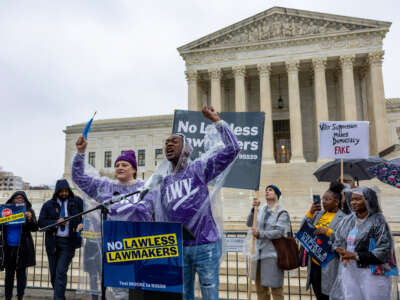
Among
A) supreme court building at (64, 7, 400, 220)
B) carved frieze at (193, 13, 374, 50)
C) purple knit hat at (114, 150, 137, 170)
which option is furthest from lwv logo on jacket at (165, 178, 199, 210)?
carved frieze at (193, 13, 374, 50)

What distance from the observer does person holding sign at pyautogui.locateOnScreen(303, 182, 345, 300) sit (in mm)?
4602

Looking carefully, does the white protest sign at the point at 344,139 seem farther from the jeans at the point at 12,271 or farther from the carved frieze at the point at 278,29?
the carved frieze at the point at 278,29

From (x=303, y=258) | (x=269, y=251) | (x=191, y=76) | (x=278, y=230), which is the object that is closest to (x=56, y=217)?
(x=269, y=251)

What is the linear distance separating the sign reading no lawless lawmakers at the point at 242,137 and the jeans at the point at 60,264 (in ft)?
8.73

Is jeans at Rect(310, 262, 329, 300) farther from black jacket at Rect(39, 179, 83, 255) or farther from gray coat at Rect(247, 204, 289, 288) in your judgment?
black jacket at Rect(39, 179, 83, 255)

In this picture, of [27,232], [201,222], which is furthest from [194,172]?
[27,232]

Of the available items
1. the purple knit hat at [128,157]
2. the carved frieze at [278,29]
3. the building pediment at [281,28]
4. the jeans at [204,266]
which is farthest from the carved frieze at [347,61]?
the jeans at [204,266]

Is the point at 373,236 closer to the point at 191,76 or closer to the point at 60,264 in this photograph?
the point at 60,264

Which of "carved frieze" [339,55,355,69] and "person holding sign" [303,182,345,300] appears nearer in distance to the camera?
"person holding sign" [303,182,345,300]

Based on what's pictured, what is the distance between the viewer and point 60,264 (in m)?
5.61

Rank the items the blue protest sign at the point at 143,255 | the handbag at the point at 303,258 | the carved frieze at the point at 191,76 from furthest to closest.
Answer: the carved frieze at the point at 191,76 < the handbag at the point at 303,258 < the blue protest sign at the point at 143,255

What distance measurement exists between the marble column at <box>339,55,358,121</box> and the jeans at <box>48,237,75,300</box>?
2805 cm

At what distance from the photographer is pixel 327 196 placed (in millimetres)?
5059

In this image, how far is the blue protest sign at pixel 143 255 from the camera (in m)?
2.73
